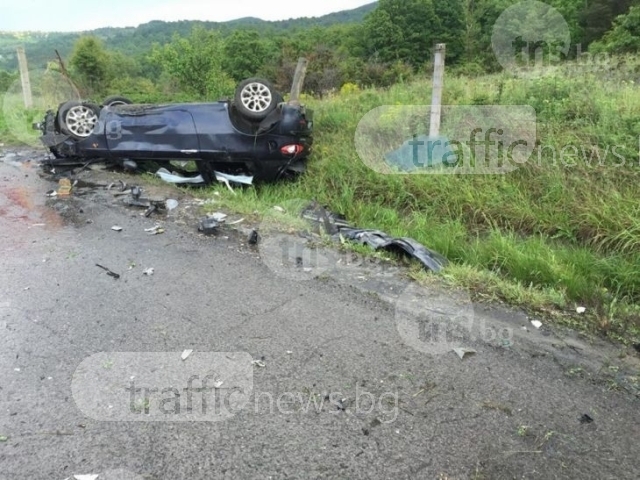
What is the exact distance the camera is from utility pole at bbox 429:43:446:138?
6.35 metres

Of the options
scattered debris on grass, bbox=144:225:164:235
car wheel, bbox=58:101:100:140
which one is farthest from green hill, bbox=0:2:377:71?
scattered debris on grass, bbox=144:225:164:235

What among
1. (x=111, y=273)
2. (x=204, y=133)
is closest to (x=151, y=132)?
(x=204, y=133)

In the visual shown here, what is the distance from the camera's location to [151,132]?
6.77 meters

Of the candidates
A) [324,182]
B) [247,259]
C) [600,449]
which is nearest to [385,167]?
[324,182]

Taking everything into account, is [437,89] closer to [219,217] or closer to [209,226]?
[219,217]

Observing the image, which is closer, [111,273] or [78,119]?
[111,273]

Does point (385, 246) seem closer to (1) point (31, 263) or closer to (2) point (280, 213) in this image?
(2) point (280, 213)

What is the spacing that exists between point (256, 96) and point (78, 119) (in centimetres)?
271

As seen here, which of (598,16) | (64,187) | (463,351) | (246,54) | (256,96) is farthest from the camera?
(246,54)

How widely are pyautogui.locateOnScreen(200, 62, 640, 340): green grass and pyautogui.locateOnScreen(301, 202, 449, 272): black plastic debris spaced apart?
9.1 inches

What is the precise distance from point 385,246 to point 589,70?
276 inches

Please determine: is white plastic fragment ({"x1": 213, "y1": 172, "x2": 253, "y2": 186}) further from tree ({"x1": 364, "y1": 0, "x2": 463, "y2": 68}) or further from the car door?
tree ({"x1": 364, "y1": 0, "x2": 463, "y2": 68})

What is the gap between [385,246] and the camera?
460 cm

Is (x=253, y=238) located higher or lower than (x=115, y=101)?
lower
